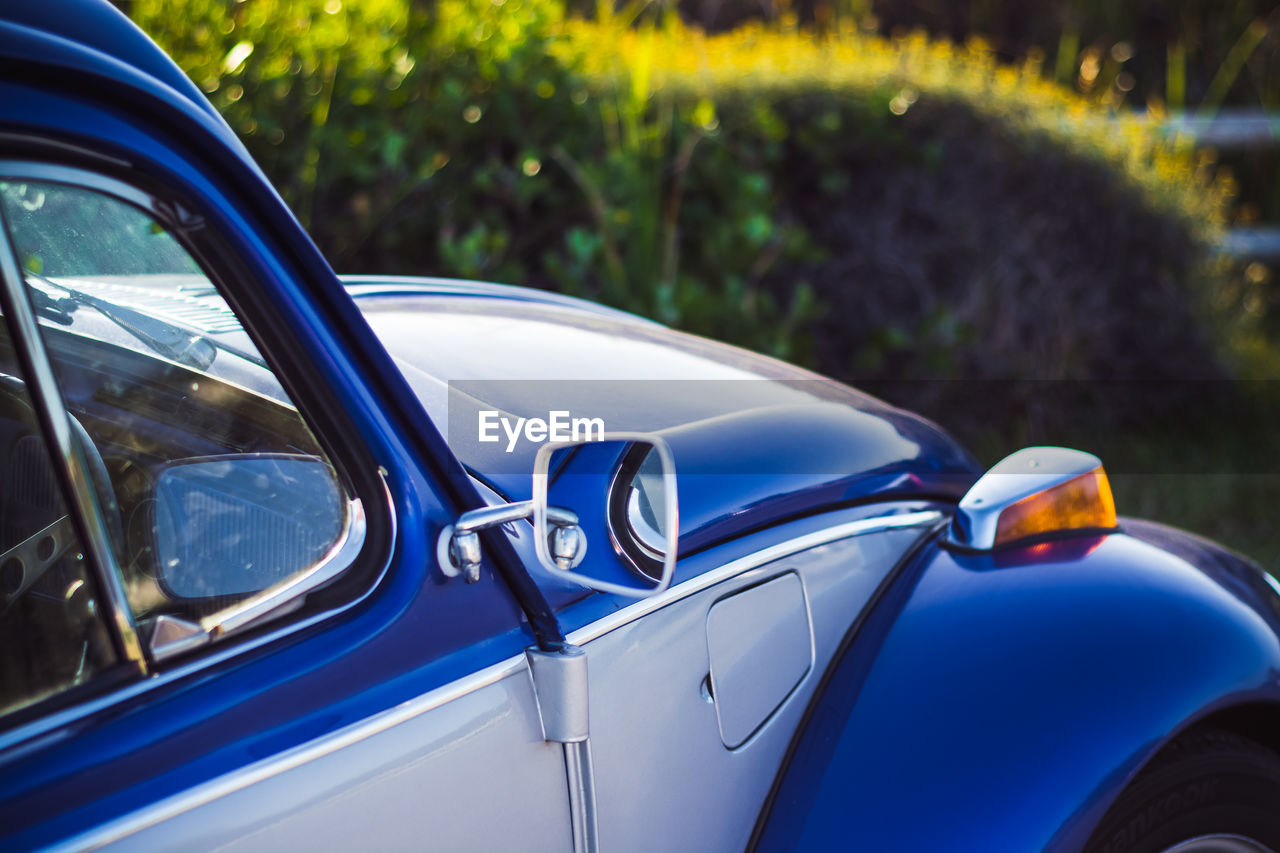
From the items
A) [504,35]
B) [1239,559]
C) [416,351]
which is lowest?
[1239,559]

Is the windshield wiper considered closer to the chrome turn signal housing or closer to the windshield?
the windshield

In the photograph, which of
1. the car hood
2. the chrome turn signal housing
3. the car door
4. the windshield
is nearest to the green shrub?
the car hood

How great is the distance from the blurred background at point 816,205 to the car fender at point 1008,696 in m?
2.54

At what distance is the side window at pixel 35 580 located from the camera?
97cm

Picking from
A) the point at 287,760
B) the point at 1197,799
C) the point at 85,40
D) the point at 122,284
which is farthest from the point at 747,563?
the point at 85,40

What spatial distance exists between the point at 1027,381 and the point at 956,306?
491mm

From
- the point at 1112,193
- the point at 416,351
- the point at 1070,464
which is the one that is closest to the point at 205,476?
the point at 416,351

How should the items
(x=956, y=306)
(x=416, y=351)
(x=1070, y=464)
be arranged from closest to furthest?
(x=416, y=351) → (x=1070, y=464) → (x=956, y=306)

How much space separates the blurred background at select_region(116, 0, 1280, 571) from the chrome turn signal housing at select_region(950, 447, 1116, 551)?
2.39 meters

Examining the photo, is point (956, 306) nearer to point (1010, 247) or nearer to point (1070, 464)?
point (1010, 247)

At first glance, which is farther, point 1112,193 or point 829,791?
point 1112,193

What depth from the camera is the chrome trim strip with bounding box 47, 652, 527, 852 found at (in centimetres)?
92

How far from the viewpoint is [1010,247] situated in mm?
4820

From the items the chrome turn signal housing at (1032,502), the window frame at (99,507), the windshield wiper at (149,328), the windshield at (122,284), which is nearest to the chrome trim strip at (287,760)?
the window frame at (99,507)
